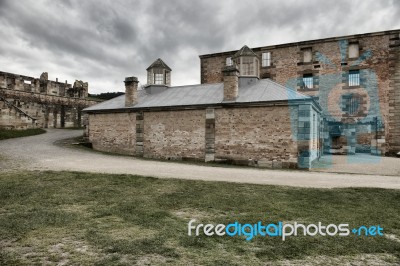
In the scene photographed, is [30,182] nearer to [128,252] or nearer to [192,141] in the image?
[128,252]

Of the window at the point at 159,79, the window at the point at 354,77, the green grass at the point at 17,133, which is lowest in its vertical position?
the green grass at the point at 17,133

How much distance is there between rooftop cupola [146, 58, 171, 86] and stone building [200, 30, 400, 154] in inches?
451

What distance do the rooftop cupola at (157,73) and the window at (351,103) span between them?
15.1 metres

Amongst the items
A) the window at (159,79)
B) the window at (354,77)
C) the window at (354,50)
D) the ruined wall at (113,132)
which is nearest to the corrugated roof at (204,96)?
the ruined wall at (113,132)

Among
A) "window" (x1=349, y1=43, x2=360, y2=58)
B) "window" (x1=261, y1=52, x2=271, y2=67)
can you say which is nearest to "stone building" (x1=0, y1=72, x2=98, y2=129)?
"window" (x1=261, y1=52, x2=271, y2=67)

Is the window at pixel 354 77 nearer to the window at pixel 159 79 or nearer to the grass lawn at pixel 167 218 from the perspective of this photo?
the window at pixel 159 79

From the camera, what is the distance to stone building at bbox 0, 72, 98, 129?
92.7 feet

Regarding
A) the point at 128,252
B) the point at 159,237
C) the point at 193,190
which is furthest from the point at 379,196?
the point at 128,252

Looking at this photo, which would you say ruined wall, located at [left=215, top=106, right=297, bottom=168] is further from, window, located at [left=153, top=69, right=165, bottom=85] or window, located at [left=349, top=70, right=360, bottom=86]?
window, located at [left=349, top=70, right=360, bottom=86]

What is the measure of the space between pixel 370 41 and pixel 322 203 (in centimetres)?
2098

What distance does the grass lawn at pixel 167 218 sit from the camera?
3.50 metres

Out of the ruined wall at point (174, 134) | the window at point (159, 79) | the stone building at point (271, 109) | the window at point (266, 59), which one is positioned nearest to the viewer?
the stone building at point (271, 109)

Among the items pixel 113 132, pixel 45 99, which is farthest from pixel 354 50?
pixel 45 99

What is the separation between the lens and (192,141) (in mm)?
15398
